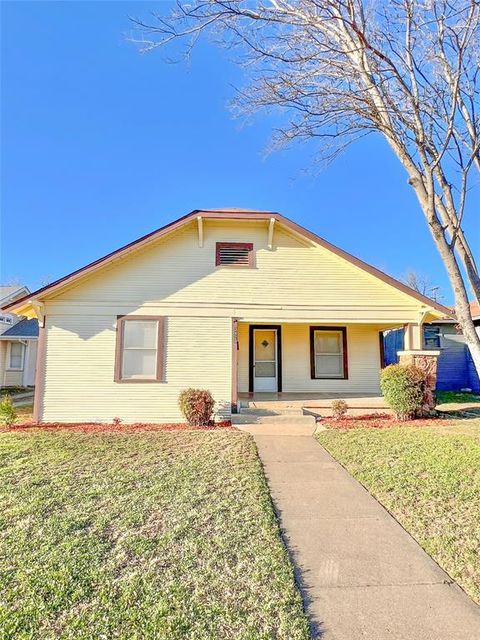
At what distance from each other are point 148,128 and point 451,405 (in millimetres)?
12632

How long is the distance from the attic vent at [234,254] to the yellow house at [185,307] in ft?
0.09

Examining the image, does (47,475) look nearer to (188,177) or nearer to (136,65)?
(136,65)

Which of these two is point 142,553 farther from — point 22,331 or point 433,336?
point 22,331

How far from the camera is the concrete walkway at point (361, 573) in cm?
253

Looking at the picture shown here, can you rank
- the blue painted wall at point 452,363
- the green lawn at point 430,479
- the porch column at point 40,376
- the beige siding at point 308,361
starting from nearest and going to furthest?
the green lawn at point 430,479, the porch column at point 40,376, the beige siding at point 308,361, the blue painted wall at point 452,363

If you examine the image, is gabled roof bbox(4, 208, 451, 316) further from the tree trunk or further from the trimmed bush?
the tree trunk

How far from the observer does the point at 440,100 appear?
21.0ft

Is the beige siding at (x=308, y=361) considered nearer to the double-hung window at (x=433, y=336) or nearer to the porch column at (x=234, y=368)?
the porch column at (x=234, y=368)

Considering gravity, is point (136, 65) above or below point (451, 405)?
above

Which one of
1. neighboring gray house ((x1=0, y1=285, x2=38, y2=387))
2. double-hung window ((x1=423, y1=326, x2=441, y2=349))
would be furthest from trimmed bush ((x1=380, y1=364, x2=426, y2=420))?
neighboring gray house ((x1=0, y1=285, x2=38, y2=387))

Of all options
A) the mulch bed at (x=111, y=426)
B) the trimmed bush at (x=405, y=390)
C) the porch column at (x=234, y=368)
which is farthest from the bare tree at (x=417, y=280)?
the mulch bed at (x=111, y=426)

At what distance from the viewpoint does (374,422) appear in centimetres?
938

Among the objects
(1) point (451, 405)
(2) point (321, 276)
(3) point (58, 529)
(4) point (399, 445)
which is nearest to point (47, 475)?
(3) point (58, 529)

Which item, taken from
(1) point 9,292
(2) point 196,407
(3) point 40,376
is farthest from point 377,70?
(1) point 9,292
